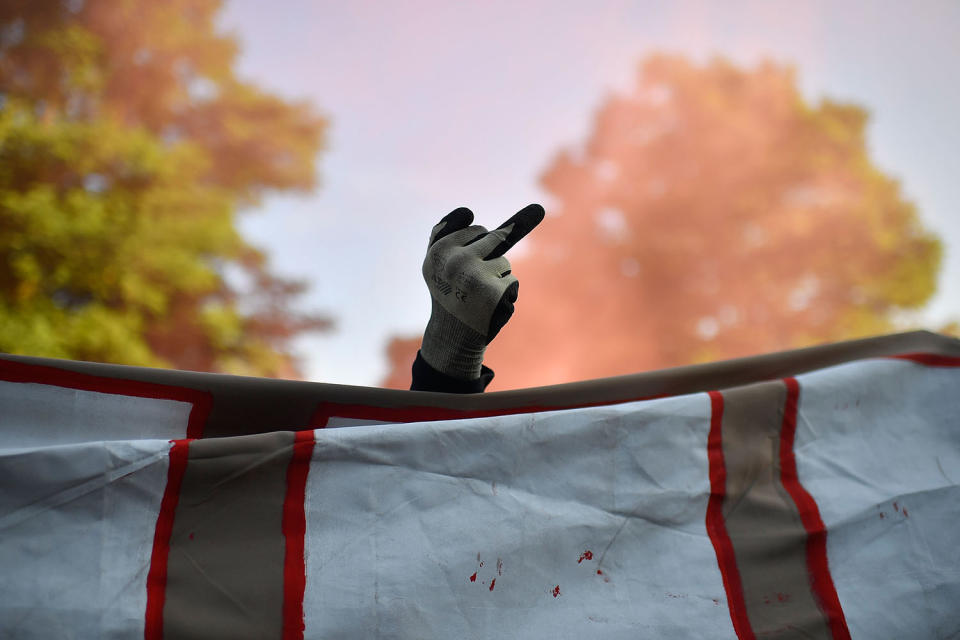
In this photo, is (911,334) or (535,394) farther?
(911,334)

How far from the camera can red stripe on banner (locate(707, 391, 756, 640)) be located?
2.86ft

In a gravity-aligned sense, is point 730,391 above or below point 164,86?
below

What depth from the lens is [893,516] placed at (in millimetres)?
999

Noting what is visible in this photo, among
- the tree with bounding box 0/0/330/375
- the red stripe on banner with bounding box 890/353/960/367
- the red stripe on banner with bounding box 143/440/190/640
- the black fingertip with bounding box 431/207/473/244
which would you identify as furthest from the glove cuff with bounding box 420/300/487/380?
the tree with bounding box 0/0/330/375

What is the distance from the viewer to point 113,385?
37.3 inches

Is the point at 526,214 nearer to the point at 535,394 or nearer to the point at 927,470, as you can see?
the point at 535,394

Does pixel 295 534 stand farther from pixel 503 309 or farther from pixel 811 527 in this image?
pixel 811 527

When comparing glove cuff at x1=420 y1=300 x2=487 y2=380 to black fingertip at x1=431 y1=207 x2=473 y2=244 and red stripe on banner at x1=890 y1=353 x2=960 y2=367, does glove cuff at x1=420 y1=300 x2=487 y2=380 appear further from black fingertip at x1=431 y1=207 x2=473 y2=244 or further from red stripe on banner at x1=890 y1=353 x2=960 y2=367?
red stripe on banner at x1=890 y1=353 x2=960 y2=367

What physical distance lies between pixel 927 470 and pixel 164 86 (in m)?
8.30

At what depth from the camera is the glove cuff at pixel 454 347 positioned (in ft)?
4.14

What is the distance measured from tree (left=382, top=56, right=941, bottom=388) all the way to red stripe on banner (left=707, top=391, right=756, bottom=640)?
825 cm

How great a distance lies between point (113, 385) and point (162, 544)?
A: 276 millimetres

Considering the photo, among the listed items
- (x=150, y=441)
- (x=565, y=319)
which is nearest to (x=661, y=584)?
(x=150, y=441)

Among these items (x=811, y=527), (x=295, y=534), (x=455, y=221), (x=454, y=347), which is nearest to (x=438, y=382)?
(x=454, y=347)
